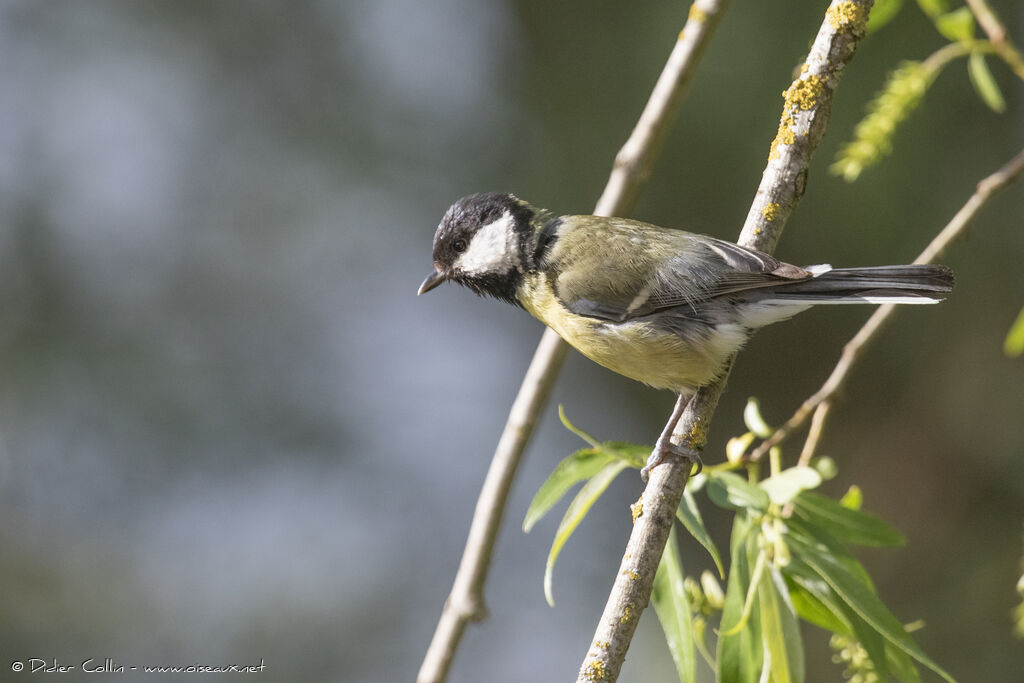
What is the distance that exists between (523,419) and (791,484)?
695 mm

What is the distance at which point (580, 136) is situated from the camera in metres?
4.69

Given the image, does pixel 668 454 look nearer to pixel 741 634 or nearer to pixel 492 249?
pixel 741 634

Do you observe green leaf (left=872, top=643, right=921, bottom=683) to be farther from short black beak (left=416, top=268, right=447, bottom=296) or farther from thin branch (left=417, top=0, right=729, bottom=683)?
short black beak (left=416, top=268, right=447, bottom=296)

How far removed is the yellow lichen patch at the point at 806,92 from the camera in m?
1.63

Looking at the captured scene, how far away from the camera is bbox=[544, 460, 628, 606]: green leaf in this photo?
1.68 meters

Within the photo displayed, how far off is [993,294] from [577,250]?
2.74 m

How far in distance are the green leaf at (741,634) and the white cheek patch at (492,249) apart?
3.04 ft

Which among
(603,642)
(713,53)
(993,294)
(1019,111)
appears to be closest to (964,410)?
(993,294)

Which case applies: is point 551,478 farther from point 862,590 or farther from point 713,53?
point 713,53

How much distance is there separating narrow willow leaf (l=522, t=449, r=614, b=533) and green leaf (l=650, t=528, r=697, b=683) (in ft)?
0.67

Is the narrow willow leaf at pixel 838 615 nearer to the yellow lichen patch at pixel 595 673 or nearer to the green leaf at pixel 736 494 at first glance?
the green leaf at pixel 736 494

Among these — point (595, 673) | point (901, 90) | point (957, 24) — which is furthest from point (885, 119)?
point (595, 673)

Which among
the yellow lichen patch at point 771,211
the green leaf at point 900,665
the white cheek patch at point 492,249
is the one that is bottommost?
the green leaf at point 900,665

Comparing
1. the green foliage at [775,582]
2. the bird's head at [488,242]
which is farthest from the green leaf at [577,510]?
the bird's head at [488,242]
